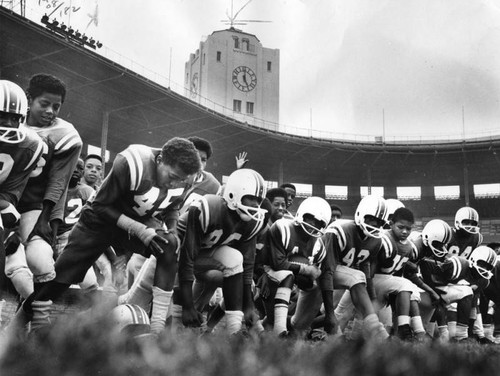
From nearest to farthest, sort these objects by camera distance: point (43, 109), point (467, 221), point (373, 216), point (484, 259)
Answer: point (43, 109) → point (373, 216) → point (484, 259) → point (467, 221)

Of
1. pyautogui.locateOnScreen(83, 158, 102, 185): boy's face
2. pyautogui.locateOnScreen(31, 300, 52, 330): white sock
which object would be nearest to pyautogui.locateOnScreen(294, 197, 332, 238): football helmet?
pyautogui.locateOnScreen(31, 300, 52, 330): white sock

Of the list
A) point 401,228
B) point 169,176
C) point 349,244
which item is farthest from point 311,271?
point 169,176

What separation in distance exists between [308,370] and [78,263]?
2909 millimetres

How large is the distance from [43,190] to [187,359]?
3.17 metres

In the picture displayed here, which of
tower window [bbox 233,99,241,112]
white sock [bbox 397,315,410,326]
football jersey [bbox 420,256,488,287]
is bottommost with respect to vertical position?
white sock [bbox 397,315,410,326]

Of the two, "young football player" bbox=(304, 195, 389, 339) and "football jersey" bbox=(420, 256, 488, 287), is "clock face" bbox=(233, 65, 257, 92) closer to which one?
"football jersey" bbox=(420, 256, 488, 287)

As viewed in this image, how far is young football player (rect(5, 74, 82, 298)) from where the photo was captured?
4.06 metres

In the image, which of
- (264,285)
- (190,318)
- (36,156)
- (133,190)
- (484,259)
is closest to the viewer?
(36,156)

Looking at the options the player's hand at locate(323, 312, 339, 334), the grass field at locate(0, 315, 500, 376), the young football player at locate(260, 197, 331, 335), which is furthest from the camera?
the young football player at locate(260, 197, 331, 335)

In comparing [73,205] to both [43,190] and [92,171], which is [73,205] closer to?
[92,171]

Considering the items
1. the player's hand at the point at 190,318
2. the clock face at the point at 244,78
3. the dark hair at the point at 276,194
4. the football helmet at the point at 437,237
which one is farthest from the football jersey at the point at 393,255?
the clock face at the point at 244,78

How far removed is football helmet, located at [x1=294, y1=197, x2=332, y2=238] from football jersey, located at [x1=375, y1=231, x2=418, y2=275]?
82 centimetres

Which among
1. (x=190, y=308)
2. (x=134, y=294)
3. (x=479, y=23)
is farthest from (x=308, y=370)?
(x=479, y=23)

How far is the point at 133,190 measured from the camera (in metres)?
4.12
